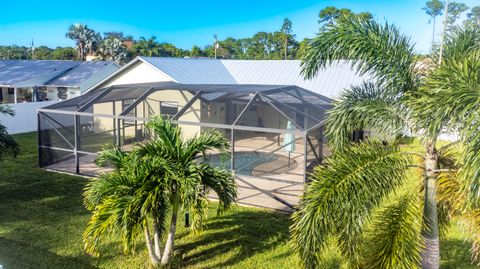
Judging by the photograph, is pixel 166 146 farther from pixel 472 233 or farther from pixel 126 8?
pixel 126 8

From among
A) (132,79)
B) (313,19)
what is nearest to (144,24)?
(313,19)

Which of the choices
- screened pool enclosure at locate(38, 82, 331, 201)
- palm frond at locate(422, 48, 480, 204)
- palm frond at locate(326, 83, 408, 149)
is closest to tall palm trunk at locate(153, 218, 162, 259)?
palm frond at locate(326, 83, 408, 149)

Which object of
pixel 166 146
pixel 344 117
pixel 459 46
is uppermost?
pixel 459 46

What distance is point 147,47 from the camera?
70.6 metres

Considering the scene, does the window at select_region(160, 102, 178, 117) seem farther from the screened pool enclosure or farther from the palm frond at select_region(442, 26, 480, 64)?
the palm frond at select_region(442, 26, 480, 64)

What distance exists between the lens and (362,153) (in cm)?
624

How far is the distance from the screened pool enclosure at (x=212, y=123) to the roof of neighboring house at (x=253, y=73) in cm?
333

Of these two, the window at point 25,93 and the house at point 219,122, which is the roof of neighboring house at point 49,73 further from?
the house at point 219,122

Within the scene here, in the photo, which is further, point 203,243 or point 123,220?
point 203,243

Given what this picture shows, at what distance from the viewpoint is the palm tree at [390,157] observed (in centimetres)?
535

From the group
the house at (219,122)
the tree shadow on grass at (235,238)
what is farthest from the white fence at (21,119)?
the tree shadow on grass at (235,238)

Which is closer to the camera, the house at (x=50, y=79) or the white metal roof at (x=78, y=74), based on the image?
the house at (x=50, y=79)

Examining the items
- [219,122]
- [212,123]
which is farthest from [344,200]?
[219,122]

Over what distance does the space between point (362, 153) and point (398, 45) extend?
198 cm
